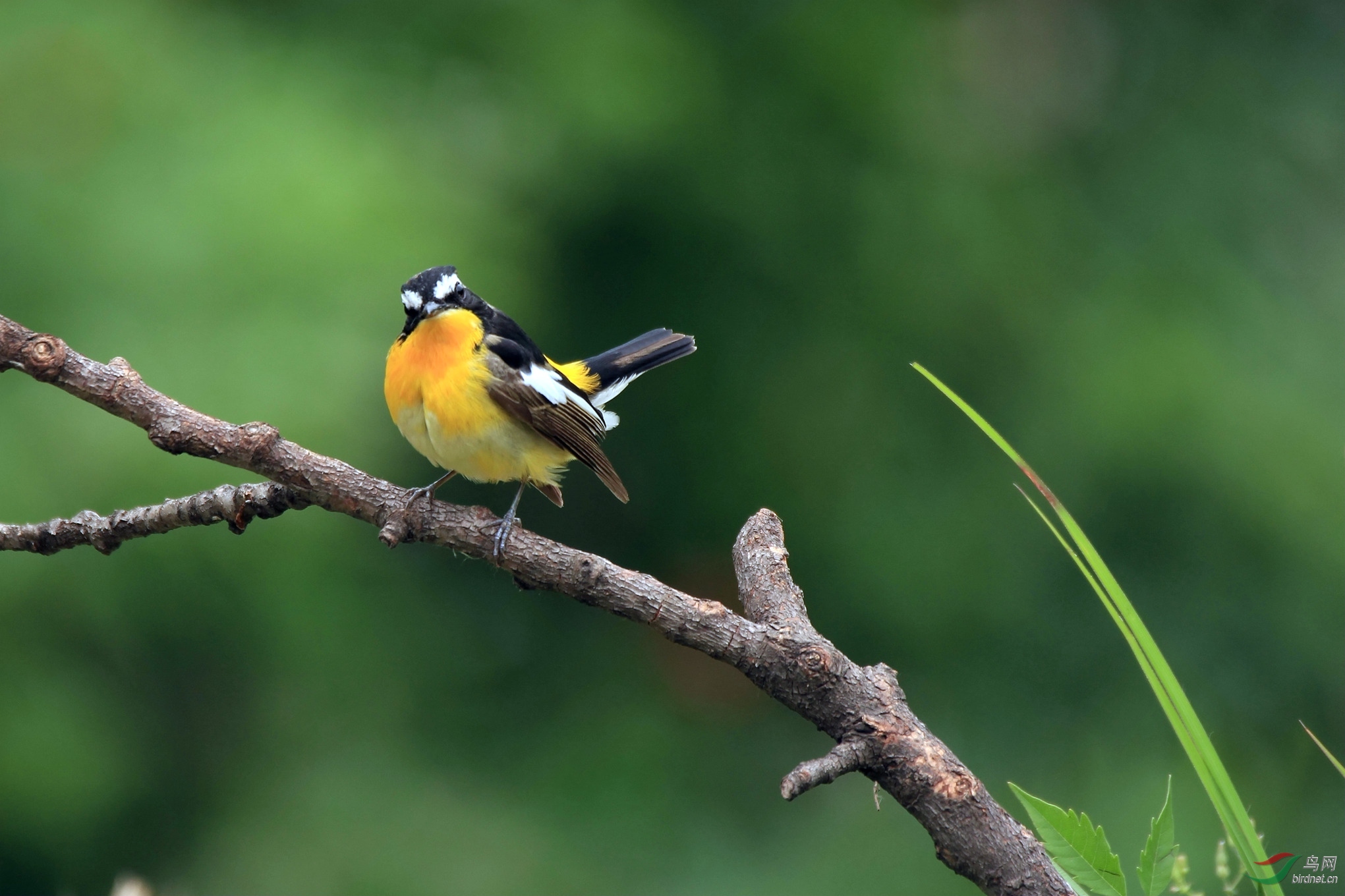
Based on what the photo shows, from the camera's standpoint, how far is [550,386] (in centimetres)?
284

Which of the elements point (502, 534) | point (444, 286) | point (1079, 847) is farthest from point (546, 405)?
point (1079, 847)

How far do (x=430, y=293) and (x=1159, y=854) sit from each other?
181cm

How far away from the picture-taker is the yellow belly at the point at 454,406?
2.63 meters

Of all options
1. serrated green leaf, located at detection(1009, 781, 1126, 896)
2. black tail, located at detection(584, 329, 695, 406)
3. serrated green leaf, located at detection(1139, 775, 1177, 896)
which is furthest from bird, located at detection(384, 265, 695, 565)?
serrated green leaf, located at detection(1139, 775, 1177, 896)

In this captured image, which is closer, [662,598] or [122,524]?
[662,598]

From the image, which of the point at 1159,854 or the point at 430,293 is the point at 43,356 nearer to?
the point at 430,293

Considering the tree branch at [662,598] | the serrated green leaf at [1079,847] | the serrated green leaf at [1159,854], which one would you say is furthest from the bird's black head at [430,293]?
the serrated green leaf at [1159,854]

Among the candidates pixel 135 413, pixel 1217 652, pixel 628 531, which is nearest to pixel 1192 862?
pixel 1217 652

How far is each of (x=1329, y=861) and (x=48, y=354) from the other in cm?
263

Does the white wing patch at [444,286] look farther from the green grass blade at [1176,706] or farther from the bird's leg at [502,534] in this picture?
the green grass blade at [1176,706]

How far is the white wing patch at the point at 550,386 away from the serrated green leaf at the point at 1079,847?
1.45 meters

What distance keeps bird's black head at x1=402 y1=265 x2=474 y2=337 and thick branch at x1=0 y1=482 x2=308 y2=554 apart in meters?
0.59

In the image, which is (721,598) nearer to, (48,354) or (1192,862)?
(1192,862)

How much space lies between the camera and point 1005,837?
188cm
